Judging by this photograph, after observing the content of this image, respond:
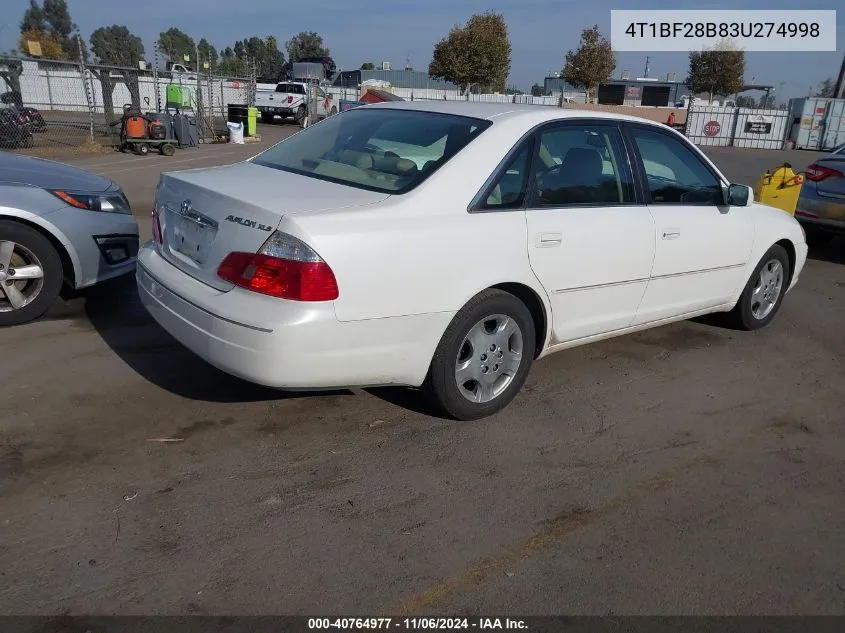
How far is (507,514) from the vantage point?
2955 mm

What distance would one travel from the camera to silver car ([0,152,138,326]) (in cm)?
460

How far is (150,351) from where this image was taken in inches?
175

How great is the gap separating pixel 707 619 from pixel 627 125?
114 inches

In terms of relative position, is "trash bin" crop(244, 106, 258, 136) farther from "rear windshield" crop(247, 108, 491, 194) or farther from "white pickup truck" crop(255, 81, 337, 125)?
"rear windshield" crop(247, 108, 491, 194)

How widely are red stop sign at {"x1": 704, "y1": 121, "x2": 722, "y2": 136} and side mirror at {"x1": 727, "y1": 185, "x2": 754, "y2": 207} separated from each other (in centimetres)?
3290

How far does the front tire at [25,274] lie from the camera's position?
15.0ft

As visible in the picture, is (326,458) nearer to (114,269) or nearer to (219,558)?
(219,558)

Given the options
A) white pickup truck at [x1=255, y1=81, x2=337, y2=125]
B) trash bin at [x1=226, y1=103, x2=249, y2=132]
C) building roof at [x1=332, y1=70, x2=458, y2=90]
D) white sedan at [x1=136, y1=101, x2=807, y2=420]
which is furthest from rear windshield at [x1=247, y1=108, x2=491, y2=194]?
building roof at [x1=332, y1=70, x2=458, y2=90]

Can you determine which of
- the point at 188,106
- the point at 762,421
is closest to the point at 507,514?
the point at 762,421

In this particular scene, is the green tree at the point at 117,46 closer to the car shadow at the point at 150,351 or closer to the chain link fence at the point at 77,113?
the chain link fence at the point at 77,113

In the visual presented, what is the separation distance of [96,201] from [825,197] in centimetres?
799

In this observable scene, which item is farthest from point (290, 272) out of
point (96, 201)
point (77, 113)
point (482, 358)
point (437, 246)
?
point (77, 113)

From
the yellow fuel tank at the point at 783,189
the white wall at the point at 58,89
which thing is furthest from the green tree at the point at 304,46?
the yellow fuel tank at the point at 783,189

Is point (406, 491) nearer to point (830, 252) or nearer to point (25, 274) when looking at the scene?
point (25, 274)
